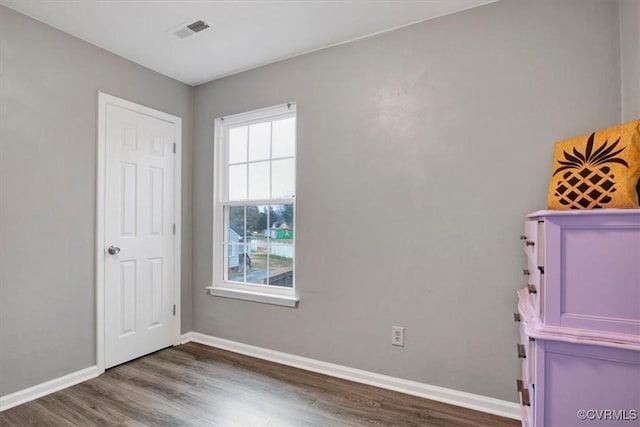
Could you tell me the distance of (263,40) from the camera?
240cm

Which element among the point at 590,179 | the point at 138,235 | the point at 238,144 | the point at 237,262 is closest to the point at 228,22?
the point at 238,144

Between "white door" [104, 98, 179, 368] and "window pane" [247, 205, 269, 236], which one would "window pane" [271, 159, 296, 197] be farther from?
"white door" [104, 98, 179, 368]

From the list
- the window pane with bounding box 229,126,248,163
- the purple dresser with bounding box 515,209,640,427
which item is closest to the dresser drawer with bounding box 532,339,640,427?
the purple dresser with bounding box 515,209,640,427

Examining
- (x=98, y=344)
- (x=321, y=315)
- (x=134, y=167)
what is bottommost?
(x=98, y=344)

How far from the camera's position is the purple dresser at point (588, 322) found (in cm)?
100

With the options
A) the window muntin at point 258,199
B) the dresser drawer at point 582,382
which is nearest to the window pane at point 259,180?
the window muntin at point 258,199

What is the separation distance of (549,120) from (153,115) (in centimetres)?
295

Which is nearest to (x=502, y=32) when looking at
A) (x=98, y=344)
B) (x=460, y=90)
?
(x=460, y=90)

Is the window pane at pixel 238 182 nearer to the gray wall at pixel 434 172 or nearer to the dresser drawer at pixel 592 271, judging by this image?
the gray wall at pixel 434 172

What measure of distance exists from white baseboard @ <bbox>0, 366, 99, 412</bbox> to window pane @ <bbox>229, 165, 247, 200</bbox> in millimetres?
1700

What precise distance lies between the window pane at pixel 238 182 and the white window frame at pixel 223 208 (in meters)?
0.06

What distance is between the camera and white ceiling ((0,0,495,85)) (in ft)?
6.56

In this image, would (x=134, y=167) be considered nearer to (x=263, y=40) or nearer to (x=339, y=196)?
(x=263, y=40)

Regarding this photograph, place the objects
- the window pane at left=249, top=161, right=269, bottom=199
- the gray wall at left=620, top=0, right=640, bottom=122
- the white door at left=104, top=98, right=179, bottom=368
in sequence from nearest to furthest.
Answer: the gray wall at left=620, top=0, right=640, bottom=122
the white door at left=104, top=98, right=179, bottom=368
the window pane at left=249, top=161, right=269, bottom=199
